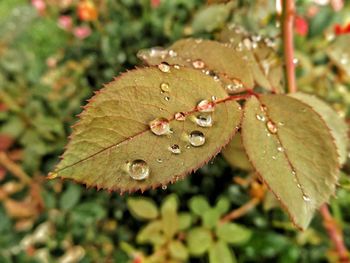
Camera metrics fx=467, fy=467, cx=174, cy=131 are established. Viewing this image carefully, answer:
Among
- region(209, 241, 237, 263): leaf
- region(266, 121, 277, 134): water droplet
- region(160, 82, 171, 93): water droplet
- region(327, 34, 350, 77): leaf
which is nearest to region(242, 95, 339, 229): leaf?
region(266, 121, 277, 134): water droplet

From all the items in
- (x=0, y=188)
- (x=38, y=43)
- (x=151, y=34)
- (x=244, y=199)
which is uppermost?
(x=151, y=34)

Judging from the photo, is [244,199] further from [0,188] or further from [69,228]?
[0,188]

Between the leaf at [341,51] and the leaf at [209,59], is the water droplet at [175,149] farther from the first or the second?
the leaf at [341,51]

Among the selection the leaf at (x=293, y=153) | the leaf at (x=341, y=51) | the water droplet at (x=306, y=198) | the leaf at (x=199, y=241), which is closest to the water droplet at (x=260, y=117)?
the leaf at (x=293, y=153)

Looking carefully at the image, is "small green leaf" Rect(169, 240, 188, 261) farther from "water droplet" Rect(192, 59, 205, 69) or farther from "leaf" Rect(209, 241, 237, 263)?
"water droplet" Rect(192, 59, 205, 69)

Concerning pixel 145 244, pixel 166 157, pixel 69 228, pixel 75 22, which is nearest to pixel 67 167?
pixel 166 157
